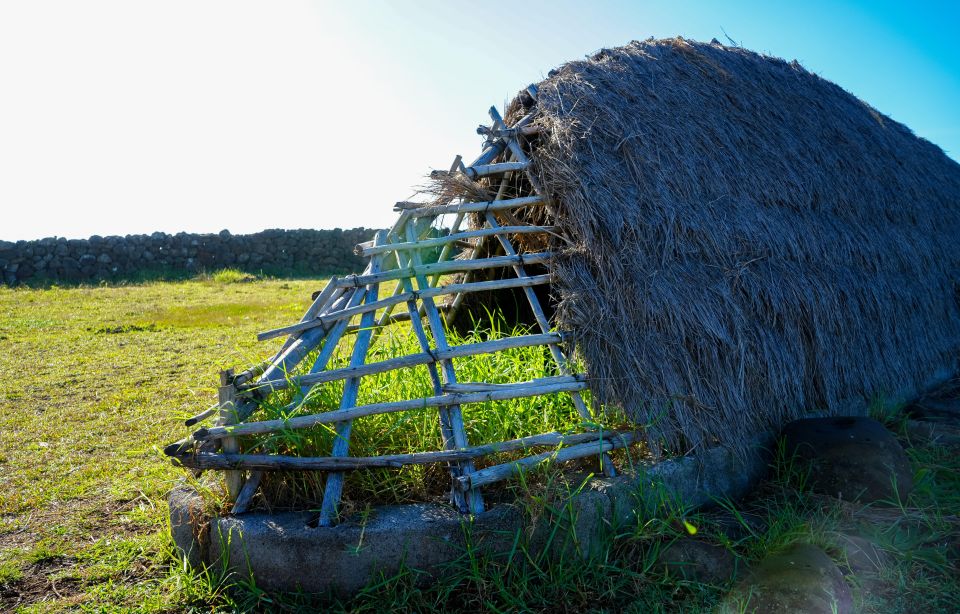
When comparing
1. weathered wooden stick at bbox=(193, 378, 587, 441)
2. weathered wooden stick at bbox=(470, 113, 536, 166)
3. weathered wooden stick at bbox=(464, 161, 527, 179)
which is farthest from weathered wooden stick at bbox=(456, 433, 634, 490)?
weathered wooden stick at bbox=(470, 113, 536, 166)

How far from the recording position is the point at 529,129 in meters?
4.32

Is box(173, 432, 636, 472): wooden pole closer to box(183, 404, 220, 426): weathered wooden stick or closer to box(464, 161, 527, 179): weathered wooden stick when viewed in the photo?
box(183, 404, 220, 426): weathered wooden stick

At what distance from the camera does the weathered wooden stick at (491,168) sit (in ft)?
13.5

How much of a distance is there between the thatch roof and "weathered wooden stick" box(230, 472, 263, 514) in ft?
5.52

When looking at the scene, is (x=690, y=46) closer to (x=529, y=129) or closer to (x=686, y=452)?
(x=529, y=129)

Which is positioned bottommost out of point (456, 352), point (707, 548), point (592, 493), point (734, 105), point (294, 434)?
point (707, 548)

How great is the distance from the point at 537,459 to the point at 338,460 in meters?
0.91

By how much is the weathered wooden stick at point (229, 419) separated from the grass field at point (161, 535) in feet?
1.31

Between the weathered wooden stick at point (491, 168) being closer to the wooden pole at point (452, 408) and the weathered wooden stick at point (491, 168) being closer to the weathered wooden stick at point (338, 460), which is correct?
the wooden pole at point (452, 408)

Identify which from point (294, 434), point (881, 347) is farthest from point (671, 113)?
point (294, 434)

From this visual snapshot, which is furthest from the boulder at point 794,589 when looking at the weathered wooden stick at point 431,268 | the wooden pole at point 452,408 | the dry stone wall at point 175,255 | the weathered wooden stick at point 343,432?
the dry stone wall at point 175,255

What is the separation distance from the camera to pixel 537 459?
3104mm

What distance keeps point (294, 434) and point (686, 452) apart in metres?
1.96

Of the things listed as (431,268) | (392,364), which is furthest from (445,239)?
(392,364)
